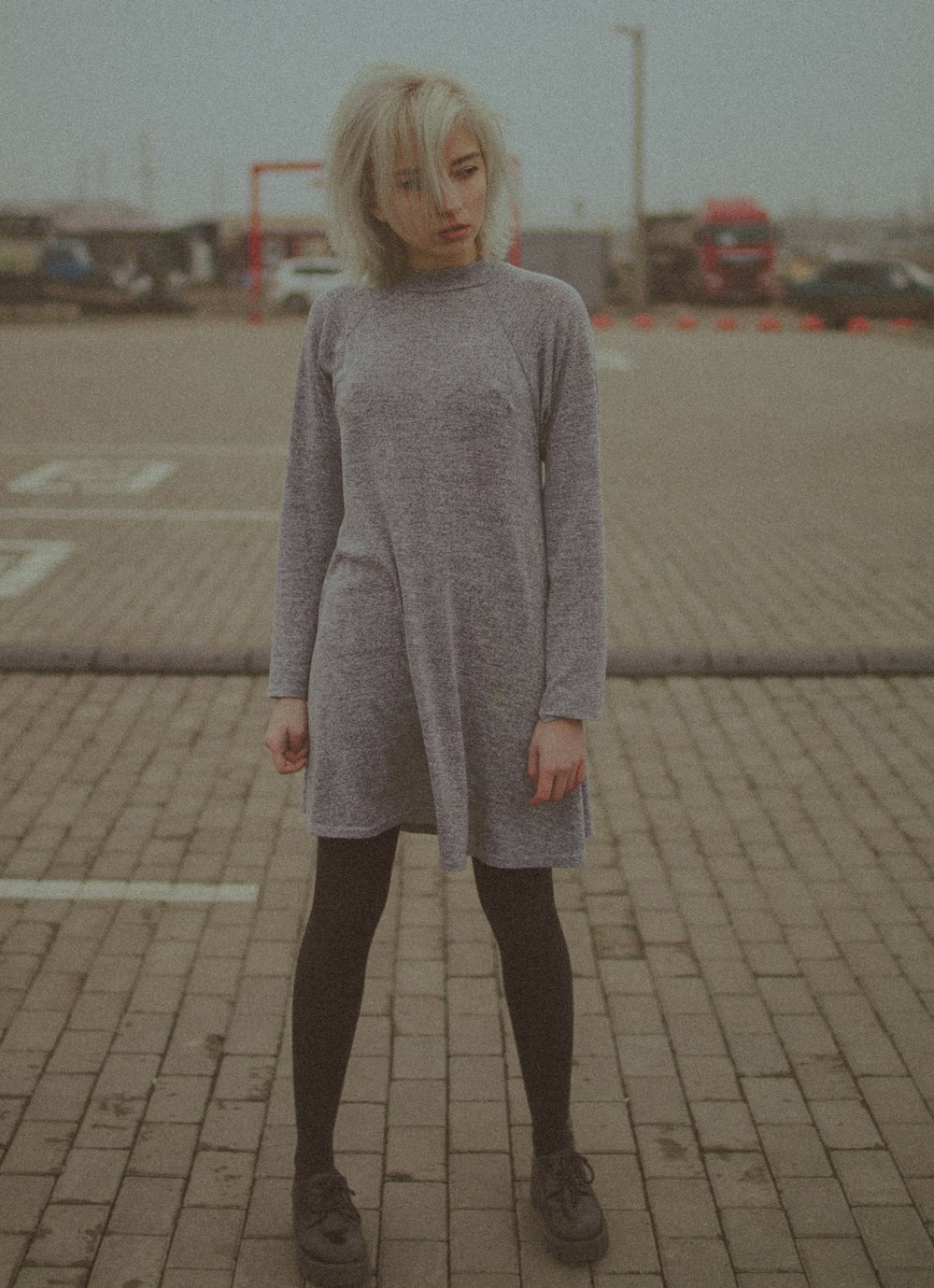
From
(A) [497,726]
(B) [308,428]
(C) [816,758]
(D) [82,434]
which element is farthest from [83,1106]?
(D) [82,434]

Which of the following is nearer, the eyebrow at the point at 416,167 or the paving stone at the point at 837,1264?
the eyebrow at the point at 416,167

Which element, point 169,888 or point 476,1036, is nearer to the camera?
point 476,1036

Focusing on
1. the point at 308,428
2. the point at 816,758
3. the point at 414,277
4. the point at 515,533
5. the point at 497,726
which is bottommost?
the point at 816,758

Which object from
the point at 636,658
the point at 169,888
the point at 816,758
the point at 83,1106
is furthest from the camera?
the point at 636,658

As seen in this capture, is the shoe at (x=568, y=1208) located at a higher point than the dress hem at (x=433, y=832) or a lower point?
lower

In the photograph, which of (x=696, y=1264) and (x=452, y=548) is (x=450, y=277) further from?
(x=696, y=1264)

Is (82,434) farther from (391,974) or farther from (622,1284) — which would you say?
(622,1284)

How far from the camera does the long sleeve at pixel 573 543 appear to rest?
217 centimetres

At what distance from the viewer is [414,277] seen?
2.19 meters

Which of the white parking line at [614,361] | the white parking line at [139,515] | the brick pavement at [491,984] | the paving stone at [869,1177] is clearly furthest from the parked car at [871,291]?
the paving stone at [869,1177]

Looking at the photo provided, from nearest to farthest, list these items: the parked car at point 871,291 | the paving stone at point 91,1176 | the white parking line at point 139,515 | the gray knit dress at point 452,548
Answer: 1. the gray knit dress at point 452,548
2. the paving stone at point 91,1176
3. the white parking line at point 139,515
4. the parked car at point 871,291

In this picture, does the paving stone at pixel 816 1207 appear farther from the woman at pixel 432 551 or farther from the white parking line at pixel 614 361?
the white parking line at pixel 614 361

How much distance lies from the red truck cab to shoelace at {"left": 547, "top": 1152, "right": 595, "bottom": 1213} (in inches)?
1544

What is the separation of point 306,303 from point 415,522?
34.2m
